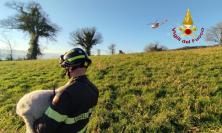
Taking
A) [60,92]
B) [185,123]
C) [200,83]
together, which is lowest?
[185,123]

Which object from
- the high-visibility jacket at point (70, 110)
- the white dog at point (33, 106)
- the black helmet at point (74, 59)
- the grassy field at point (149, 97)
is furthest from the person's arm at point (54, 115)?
the grassy field at point (149, 97)

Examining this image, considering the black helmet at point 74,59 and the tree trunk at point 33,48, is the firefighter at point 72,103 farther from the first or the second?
the tree trunk at point 33,48

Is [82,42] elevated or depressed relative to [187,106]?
elevated

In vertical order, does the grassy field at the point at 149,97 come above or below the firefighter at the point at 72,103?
below

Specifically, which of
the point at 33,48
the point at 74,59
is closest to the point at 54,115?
the point at 74,59

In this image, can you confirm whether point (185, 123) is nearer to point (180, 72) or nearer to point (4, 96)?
point (180, 72)

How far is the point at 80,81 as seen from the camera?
324cm

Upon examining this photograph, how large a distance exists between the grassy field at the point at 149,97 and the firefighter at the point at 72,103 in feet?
13.9

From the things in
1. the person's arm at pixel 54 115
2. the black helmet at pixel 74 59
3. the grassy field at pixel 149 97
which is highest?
the black helmet at pixel 74 59

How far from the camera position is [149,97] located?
922cm

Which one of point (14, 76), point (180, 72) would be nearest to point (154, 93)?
point (180, 72)

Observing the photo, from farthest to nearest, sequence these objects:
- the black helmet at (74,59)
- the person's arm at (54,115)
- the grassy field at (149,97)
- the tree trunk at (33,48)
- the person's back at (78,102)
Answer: the tree trunk at (33,48) < the grassy field at (149,97) < the black helmet at (74,59) < the person's back at (78,102) < the person's arm at (54,115)

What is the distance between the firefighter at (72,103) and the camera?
2965 mm

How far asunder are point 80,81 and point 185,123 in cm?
499
